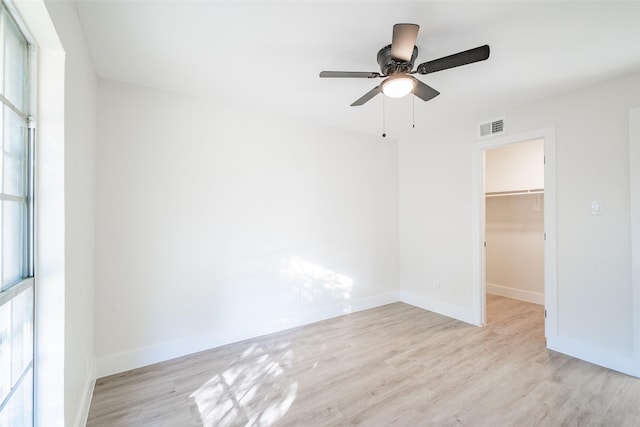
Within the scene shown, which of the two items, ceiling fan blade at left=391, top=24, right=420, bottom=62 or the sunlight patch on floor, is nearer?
ceiling fan blade at left=391, top=24, right=420, bottom=62

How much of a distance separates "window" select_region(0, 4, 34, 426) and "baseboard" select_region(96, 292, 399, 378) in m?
1.19

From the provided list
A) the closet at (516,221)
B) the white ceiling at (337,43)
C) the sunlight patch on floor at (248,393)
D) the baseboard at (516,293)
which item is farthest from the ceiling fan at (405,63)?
the baseboard at (516,293)

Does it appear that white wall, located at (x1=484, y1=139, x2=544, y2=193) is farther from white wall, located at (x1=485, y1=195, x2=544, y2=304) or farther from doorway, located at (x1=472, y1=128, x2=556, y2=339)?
white wall, located at (x1=485, y1=195, x2=544, y2=304)

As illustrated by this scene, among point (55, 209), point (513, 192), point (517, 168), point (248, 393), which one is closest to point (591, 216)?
point (513, 192)

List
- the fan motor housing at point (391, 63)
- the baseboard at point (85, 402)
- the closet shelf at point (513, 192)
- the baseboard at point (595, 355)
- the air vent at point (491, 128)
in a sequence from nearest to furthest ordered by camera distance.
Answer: the baseboard at point (85, 402) → the fan motor housing at point (391, 63) → the baseboard at point (595, 355) → the air vent at point (491, 128) → the closet shelf at point (513, 192)

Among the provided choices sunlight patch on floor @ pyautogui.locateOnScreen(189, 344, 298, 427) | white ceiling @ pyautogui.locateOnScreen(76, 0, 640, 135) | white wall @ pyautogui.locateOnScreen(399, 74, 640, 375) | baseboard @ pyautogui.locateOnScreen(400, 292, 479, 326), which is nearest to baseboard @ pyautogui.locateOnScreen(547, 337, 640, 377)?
white wall @ pyautogui.locateOnScreen(399, 74, 640, 375)

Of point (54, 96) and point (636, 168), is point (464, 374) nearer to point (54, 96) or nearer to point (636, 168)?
point (636, 168)

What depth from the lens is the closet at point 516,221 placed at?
4070 mm

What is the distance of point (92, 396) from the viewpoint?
6.58ft

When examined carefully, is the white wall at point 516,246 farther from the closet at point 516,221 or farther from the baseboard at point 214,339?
the baseboard at point 214,339

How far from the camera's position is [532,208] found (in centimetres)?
418

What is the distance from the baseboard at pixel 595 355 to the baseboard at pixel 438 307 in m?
0.79

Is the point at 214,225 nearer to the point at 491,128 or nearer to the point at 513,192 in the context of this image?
the point at 491,128

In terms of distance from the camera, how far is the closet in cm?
407
